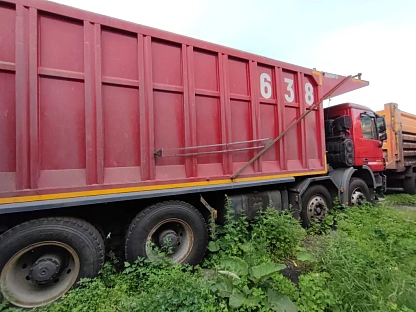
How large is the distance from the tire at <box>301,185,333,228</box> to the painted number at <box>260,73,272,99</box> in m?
2.04

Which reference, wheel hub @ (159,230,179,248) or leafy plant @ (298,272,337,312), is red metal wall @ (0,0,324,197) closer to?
wheel hub @ (159,230,179,248)

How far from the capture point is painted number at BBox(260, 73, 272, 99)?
3.90m

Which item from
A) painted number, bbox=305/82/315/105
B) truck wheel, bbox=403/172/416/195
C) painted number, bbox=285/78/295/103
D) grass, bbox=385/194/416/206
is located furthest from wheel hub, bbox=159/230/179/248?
truck wheel, bbox=403/172/416/195

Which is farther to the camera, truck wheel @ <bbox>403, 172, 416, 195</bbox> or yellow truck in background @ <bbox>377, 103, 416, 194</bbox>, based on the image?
truck wheel @ <bbox>403, 172, 416, 195</bbox>

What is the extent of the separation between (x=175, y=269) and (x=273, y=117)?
291 centimetres

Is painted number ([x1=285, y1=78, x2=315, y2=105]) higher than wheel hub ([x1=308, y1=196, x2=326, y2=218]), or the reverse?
painted number ([x1=285, y1=78, x2=315, y2=105])

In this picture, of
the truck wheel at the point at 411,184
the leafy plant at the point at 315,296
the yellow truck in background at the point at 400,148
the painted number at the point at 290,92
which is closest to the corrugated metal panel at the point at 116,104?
the painted number at the point at 290,92

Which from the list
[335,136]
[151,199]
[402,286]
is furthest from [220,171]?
[335,136]

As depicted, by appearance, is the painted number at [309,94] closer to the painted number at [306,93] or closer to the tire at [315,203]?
the painted number at [306,93]

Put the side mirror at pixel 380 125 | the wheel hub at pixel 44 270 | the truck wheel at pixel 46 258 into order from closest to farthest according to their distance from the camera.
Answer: the truck wheel at pixel 46 258, the wheel hub at pixel 44 270, the side mirror at pixel 380 125

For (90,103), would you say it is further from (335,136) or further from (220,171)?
(335,136)

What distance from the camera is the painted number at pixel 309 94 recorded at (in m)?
4.45

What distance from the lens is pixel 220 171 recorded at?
11.2 ft

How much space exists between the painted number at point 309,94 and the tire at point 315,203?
170cm
